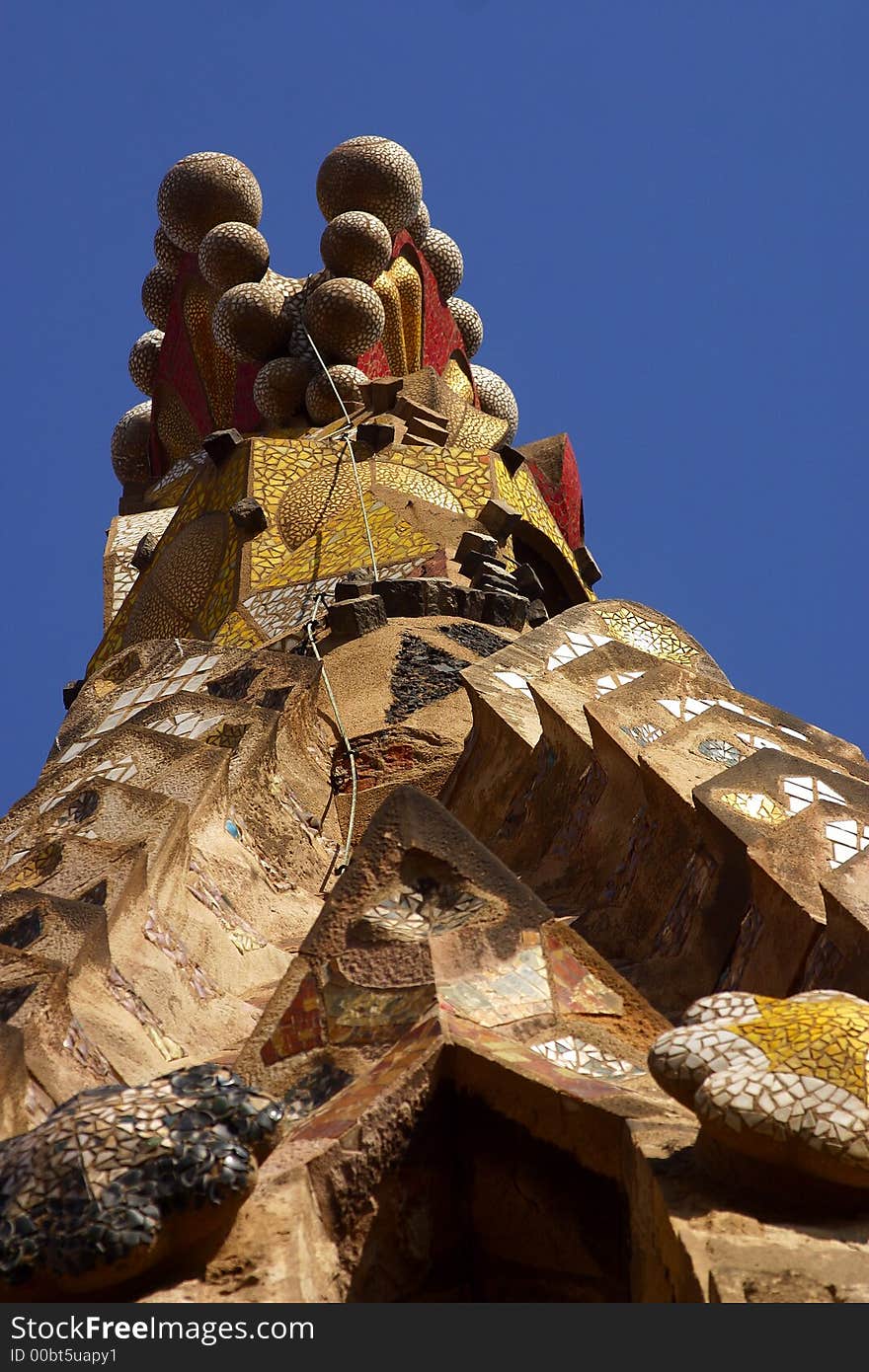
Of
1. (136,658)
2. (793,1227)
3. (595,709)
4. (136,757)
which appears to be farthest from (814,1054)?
(136,658)

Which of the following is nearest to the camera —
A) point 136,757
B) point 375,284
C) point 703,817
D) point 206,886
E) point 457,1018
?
point 457,1018

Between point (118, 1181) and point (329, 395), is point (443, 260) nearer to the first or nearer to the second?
point (329, 395)

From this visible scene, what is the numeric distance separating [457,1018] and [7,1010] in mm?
1315

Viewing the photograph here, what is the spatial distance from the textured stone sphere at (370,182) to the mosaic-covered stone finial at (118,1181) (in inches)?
553

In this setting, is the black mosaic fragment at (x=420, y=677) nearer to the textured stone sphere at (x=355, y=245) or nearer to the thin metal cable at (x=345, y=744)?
the thin metal cable at (x=345, y=744)

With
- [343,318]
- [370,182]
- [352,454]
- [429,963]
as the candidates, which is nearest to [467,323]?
[370,182]

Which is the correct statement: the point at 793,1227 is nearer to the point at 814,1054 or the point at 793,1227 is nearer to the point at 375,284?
the point at 814,1054

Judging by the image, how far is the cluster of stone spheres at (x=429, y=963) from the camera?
10.5 feet

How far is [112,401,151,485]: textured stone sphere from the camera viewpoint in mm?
19234

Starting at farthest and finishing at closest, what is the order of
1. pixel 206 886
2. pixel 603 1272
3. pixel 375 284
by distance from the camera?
1. pixel 375 284
2. pixel 206 886
3. pixel 603 1272

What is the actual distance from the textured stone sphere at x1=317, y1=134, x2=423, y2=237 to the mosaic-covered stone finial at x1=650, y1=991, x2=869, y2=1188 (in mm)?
13942

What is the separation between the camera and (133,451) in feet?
63.2

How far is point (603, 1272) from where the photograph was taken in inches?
140

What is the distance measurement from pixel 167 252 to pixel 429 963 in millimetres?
14566
